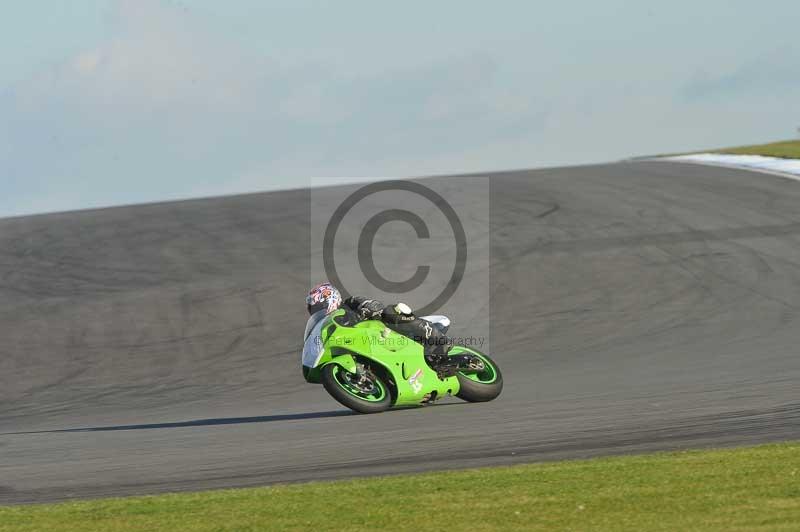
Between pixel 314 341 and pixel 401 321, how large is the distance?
960mm

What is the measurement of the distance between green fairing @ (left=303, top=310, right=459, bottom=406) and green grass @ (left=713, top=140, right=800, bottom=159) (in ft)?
90.2

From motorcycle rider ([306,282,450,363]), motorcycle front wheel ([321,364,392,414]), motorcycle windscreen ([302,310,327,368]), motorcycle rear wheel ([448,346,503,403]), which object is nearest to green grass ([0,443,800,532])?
motorcycle front wheel ([321,364,392,414])

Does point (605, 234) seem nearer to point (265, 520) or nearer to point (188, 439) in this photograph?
point (188, 439)

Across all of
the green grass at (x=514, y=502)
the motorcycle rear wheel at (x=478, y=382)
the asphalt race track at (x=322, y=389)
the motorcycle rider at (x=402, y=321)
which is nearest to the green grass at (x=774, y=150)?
the asphalt race track at (x=322, y=389)

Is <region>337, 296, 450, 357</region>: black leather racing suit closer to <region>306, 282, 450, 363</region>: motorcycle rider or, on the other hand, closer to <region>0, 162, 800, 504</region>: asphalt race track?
<region>306, 282, 450, 363</region>: motorcycle rider

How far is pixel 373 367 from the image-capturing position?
12758mm

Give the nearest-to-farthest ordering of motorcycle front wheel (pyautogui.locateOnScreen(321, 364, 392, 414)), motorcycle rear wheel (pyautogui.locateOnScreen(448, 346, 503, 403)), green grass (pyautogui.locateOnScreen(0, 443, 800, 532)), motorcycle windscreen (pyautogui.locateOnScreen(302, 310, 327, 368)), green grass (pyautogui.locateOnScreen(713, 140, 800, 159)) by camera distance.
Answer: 1. green grass (pyautogui.locateOnScreen(0, 443, 800, 532))
2. motorcycle front wheel (pyautogui.locateOnScreen(321, 364, 392, 414))
3. motorcycle windscreen (pyautogui.locateOnScreen(302, 310, 327, 368))
4. motorcycle rear wheel (pyautogui.locateOnScreen(448, 346, 503, 403))
5. green grass (pyautogui.locateOnScreen(713, 140, 800, 159))

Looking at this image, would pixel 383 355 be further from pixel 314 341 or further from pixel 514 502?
pixel 514 502

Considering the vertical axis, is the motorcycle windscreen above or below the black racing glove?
below

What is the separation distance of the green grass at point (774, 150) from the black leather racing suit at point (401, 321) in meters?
27.3

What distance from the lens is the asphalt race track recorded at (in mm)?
10430

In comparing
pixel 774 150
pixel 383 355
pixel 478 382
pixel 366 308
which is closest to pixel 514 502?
pixel 383 355

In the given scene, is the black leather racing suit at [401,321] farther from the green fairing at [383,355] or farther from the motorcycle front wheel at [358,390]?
the motorcycle front wheel at [358,390]

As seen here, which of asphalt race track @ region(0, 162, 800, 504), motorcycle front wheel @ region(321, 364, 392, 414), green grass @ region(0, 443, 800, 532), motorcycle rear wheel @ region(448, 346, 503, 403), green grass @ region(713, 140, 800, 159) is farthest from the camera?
green grass @ region(713, 140, 800, 159)
